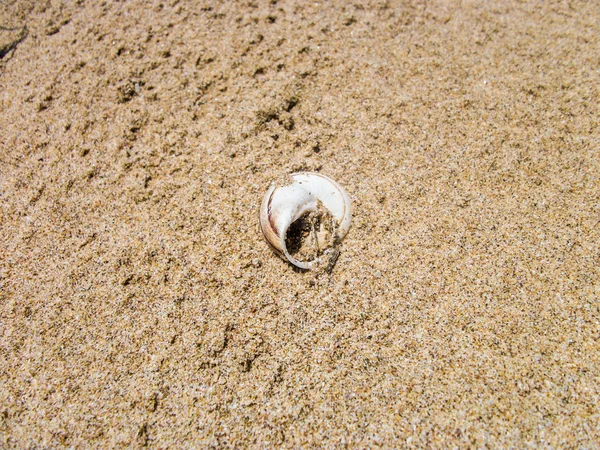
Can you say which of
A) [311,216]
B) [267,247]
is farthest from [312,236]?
[267,247]

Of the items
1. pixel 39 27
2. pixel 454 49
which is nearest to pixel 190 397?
pixel 454 49

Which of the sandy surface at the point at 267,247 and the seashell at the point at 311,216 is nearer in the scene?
the sandy surface at the point at 267,247

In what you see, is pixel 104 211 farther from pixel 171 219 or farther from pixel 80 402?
pixel 80 402

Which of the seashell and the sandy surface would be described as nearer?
the sandy surface
